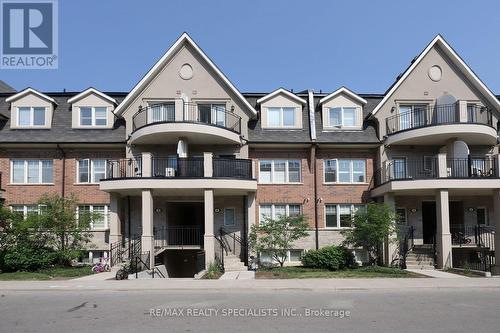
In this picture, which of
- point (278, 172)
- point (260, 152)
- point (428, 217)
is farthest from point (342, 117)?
point (428, 217)

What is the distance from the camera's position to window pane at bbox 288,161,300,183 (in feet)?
88.0

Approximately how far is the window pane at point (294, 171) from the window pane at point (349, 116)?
3.76 meters

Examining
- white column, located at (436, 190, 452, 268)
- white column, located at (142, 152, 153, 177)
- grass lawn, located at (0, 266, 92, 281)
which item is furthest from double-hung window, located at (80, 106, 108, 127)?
white column, located at (436, 190, 452, 268)

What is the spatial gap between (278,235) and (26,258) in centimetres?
1151

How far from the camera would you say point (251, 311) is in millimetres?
11484

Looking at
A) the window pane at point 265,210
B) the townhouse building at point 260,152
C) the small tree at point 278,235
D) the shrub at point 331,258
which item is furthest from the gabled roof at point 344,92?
the shrub at point 331,258

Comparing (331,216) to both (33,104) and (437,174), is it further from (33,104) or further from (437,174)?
(33,104)

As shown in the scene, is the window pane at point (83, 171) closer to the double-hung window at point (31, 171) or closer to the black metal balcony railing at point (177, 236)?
the double-hung window at point (31, 171)

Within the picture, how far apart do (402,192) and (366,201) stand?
97.7 inches

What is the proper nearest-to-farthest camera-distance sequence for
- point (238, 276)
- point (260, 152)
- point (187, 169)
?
point (238, 276)
point (187, 169)
point (260, 152)

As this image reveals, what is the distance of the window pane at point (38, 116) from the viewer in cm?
2698

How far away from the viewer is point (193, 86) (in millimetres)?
26172

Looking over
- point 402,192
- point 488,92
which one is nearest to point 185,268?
point 402,192

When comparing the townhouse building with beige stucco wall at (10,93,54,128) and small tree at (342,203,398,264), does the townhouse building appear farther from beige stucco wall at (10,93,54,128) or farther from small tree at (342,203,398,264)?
small tree at (342,203,398,264)
